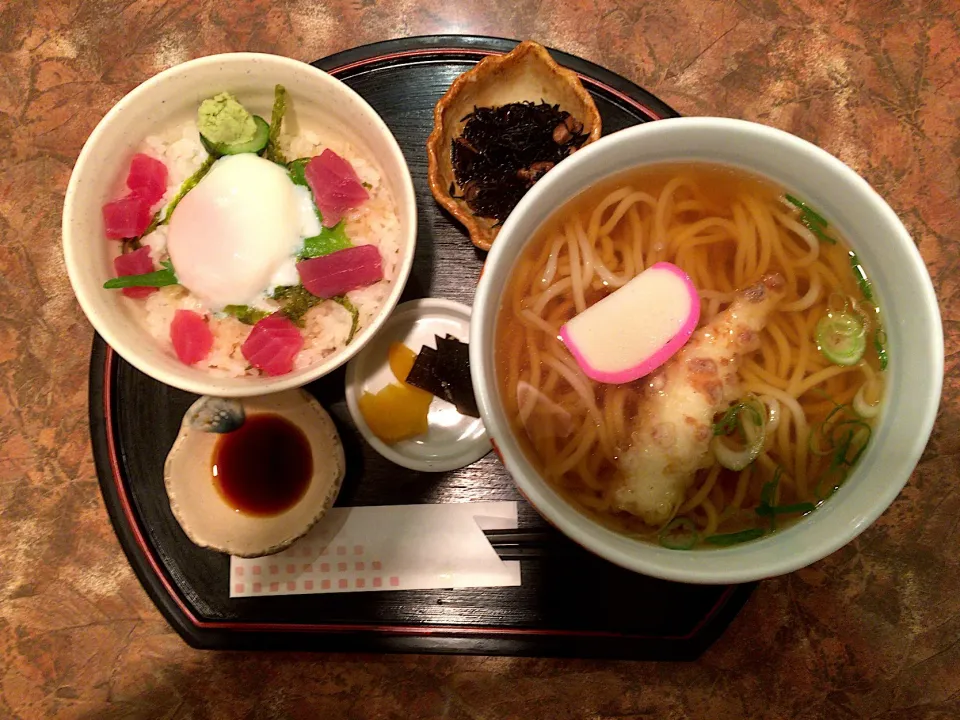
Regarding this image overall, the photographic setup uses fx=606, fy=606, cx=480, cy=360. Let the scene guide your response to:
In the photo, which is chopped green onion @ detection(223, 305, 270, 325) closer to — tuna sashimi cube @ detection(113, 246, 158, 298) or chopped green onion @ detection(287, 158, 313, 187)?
tuna sashimi cube @ detection(113, 246, 158, 298)

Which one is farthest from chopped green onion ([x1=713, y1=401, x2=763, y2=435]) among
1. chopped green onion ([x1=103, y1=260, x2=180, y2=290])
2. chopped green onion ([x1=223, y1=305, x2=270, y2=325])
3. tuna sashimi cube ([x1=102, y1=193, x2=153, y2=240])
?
tuna sashimi cube ([x1=102, y1=193, x2=153, y2=240])

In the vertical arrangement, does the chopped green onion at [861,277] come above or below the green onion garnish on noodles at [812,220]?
below

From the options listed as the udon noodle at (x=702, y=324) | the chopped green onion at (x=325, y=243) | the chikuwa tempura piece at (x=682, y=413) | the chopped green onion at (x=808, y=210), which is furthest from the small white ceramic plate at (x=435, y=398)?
the chopped green onion at (x=808, y=210)

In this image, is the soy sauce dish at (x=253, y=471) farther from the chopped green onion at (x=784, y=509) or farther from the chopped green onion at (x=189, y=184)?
the chopped green onion at (x=784, y=509)

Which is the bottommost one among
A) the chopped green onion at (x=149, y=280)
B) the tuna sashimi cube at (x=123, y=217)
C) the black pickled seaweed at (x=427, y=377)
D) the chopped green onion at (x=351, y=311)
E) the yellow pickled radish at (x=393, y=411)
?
the yellow pickled radish at (x=393, y=411)

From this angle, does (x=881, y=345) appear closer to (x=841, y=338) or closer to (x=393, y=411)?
(x=841, y=338)

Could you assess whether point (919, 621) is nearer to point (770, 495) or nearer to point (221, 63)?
point (770, 495)

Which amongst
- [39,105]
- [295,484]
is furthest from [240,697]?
[39,105]
